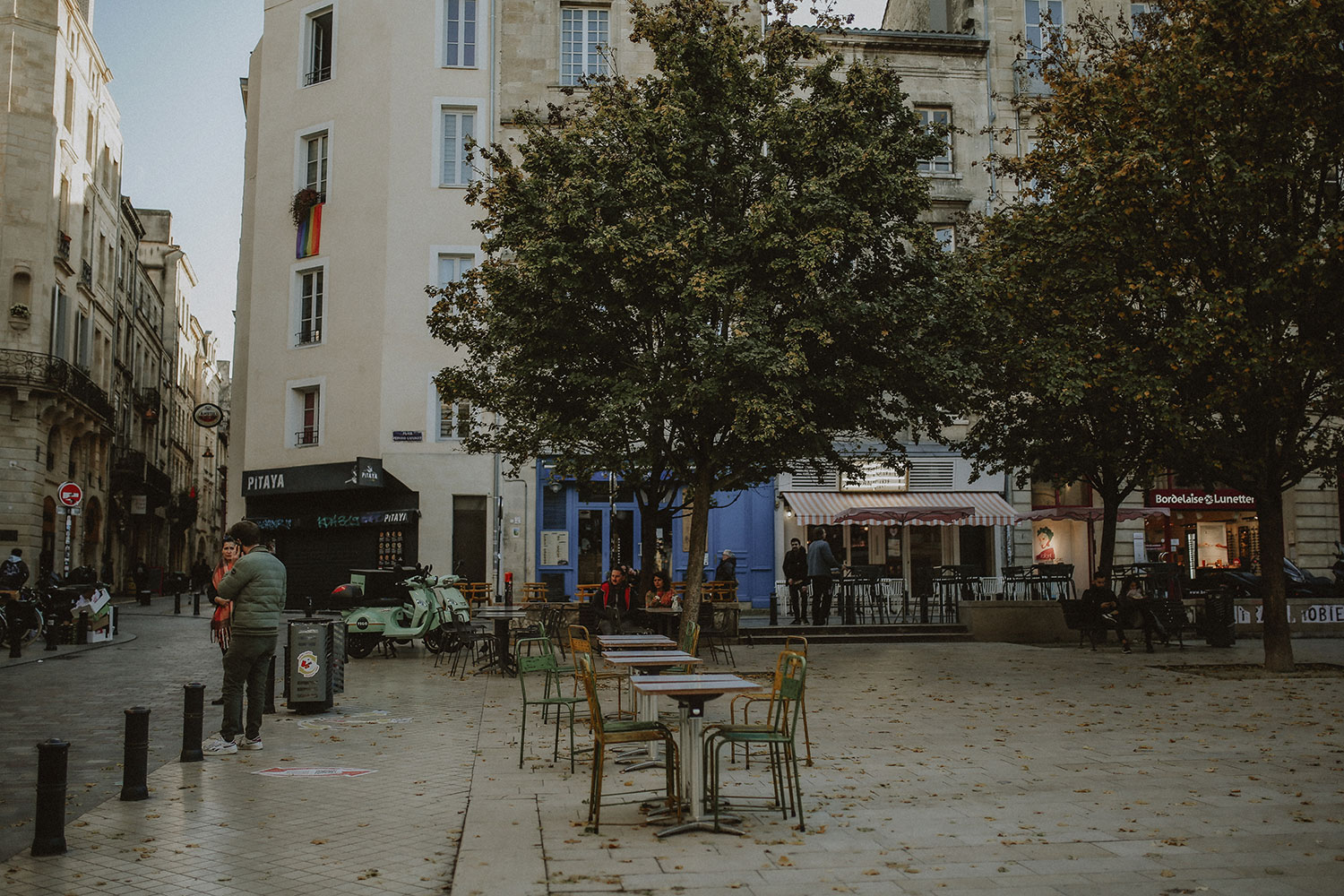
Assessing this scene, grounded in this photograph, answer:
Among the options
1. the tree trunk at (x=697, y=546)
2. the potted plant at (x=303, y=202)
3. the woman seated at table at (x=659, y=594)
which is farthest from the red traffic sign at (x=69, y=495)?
the tree trunk at (x=697, y=546)

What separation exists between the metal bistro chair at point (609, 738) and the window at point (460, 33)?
91.9 ft

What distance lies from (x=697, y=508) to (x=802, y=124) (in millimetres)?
5613

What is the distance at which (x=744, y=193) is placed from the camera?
1672 cm

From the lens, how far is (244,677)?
9.48m

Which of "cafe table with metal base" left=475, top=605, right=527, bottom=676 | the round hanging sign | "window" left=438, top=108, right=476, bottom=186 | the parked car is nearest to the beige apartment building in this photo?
the round hanging sign

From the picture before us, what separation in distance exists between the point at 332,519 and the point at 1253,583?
2380 cm

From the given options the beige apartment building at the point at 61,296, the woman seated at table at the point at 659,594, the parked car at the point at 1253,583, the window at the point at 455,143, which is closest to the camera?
the woman seated at table at the point at 659,594

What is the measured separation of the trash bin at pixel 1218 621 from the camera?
2002cm

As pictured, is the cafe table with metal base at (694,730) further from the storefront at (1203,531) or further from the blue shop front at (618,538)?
the storefront at (1203,531)

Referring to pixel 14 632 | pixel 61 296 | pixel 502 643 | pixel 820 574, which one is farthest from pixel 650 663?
pixel 61 296

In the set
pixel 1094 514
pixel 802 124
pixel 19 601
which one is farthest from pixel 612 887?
pixel 1094 514

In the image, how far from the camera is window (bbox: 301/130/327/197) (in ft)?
106

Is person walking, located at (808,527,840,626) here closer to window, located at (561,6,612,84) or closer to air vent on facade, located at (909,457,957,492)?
air vent on facade, located at (909,457,957,492)

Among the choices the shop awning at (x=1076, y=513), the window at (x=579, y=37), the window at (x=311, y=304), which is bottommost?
the shop awning at (x=1076, y=513)
